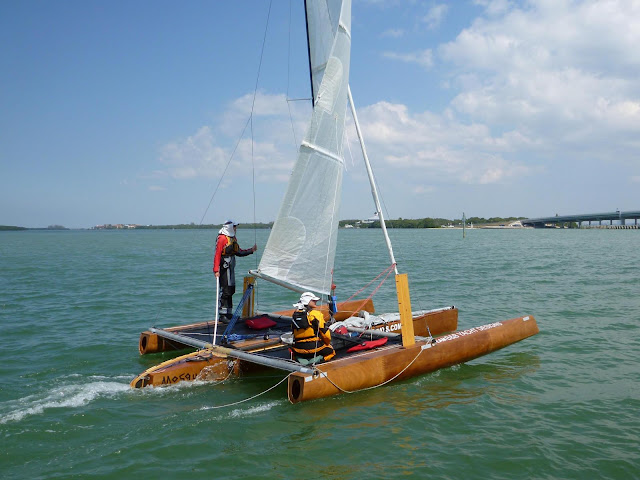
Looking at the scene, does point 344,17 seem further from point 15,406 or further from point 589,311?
point 589,311

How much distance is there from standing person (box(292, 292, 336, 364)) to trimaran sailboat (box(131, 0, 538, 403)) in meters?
0.25

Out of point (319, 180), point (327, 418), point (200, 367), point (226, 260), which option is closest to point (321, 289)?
point (226, 260)

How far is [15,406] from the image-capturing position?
7383 mm

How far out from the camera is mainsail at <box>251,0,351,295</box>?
9672 mm

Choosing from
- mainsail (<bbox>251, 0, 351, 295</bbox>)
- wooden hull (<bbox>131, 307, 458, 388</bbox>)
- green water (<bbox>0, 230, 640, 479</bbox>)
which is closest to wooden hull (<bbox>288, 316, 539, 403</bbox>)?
green water (<bbox>0, 230, 640, 479</bbox>)

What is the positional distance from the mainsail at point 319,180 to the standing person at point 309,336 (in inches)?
76.2

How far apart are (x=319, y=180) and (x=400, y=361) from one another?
3.85 metres

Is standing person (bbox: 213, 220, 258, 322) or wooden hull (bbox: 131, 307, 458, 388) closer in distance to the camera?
wooden hull (bbox: 131, 307, 458, 388)

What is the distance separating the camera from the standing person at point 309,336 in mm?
8016

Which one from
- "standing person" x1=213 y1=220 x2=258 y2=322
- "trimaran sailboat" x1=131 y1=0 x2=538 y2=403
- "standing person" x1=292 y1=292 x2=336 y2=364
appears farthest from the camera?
"standing person" x1=213 y1=220 x2=258 y2=322

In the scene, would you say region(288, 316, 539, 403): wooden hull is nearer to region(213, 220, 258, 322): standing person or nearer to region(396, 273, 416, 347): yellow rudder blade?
region(396, 273, 416, 347): yellow rudder blade

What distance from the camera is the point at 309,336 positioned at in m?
8.02

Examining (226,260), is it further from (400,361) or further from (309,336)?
(400,361)

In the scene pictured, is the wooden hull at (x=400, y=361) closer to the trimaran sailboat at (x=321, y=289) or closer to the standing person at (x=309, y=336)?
the trimaran sailboat at (x=321, y=289)
